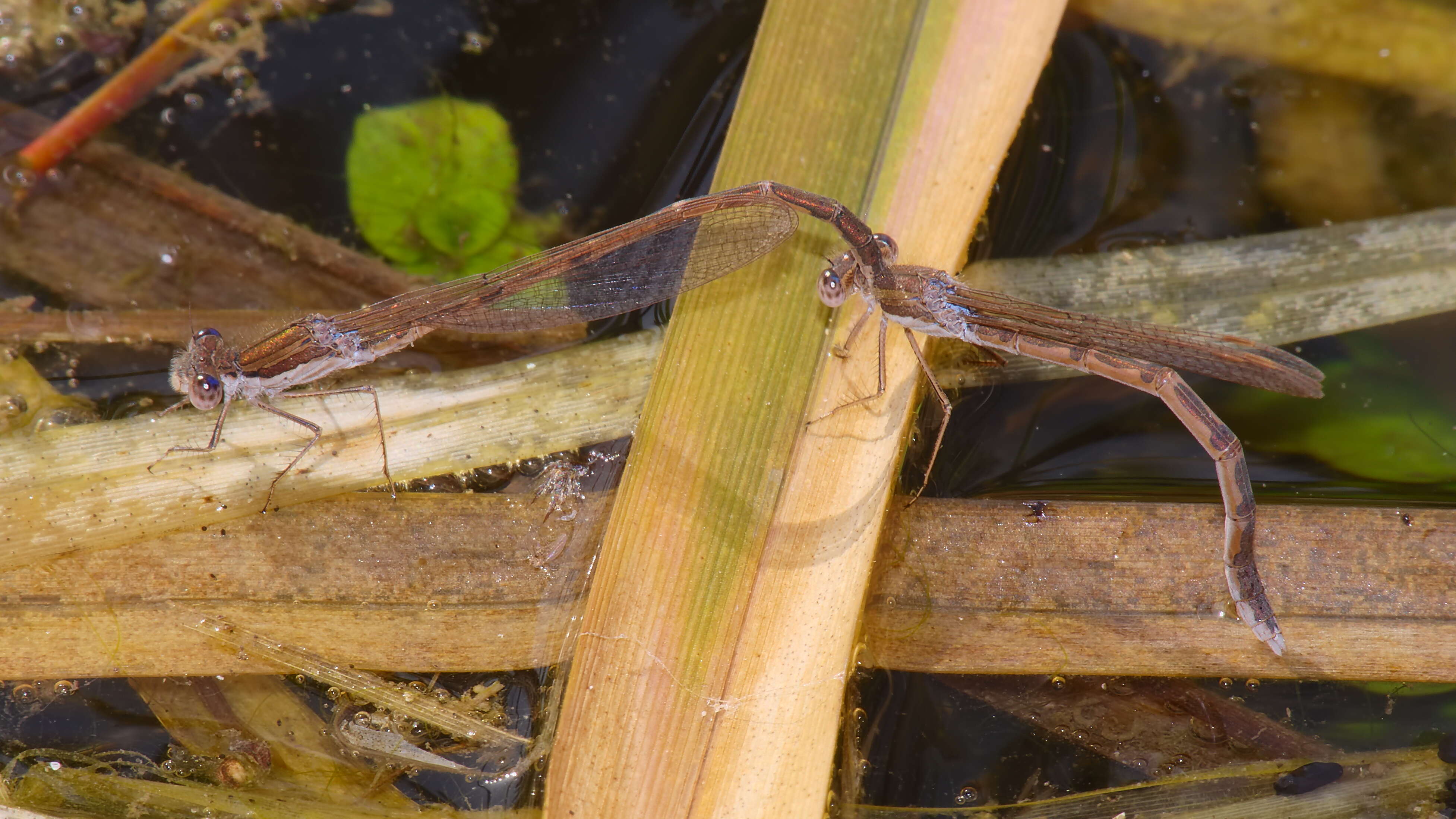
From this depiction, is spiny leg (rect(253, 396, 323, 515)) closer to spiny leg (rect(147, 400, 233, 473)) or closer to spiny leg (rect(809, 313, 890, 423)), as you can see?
spiny leg (rect(147, 400, 233, 473))

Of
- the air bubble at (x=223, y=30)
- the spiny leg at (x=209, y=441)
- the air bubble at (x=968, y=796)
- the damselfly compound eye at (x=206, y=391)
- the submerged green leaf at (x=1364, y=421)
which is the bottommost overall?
the air bubble at (x=968, y=796)

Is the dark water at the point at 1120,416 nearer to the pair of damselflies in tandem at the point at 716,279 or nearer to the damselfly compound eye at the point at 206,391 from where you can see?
the pair of damselflies in tandem at the point at 716,279

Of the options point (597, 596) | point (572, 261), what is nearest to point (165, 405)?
point (572, 261)

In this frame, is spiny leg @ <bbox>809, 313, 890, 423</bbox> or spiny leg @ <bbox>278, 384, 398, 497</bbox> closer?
spiny leg @ <bbox>809, 313, 890, 423</bbox>

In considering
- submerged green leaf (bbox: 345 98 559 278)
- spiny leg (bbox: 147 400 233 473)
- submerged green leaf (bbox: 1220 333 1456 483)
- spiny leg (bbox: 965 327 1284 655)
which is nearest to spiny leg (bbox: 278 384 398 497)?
spiny leg (bbox: 147 400 233 473)

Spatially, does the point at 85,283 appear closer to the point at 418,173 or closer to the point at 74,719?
the point at 418,173

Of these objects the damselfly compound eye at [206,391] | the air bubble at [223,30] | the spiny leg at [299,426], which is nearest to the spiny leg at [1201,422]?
the spiny leg at [299,426]
